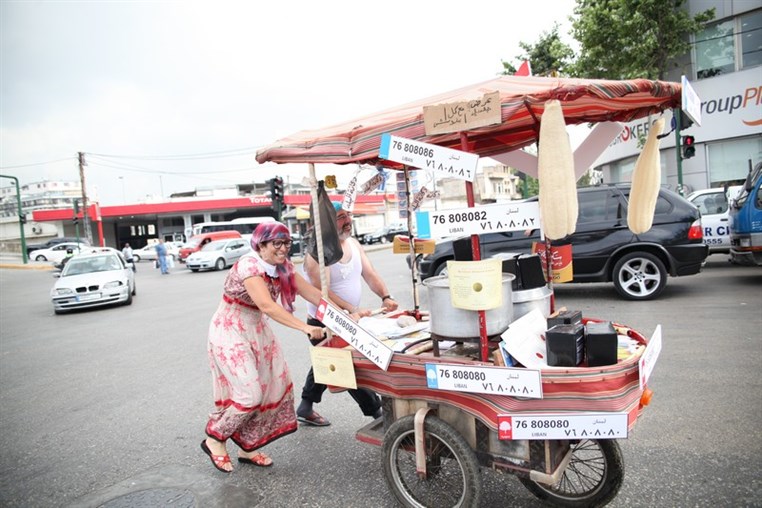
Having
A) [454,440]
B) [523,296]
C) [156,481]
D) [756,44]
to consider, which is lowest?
[156,481]

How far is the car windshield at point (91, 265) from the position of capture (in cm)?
1278

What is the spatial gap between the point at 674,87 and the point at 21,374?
8.03 m

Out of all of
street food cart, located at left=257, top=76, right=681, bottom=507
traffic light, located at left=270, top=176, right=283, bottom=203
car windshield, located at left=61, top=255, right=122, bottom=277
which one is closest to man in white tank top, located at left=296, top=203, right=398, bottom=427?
street food cart, located at left=257, top=76, right=681, bottom=507

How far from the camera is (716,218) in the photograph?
33.5ft

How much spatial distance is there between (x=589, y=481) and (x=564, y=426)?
94 cm

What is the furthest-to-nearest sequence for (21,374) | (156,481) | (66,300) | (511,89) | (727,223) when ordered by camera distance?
(66,300) → (727,223) → (21,374) → (156,481) → (511,89)

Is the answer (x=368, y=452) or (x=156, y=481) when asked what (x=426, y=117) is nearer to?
(x=368, y=452)

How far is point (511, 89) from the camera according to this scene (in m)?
2.68

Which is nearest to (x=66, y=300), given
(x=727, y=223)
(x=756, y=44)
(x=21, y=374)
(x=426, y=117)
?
(x=21, y=374)

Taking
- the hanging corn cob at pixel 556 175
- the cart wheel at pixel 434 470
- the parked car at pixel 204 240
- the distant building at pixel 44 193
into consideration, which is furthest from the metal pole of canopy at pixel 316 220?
the distant building at pixel 44 193

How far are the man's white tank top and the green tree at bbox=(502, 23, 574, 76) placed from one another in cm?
1468

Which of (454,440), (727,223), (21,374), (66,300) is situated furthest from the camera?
(66,300)

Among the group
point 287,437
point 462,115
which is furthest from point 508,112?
point 287,437

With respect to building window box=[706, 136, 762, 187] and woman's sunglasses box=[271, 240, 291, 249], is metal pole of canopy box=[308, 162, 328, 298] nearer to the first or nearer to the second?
woman's sunglasses box=[271, 240, 291, 249]
